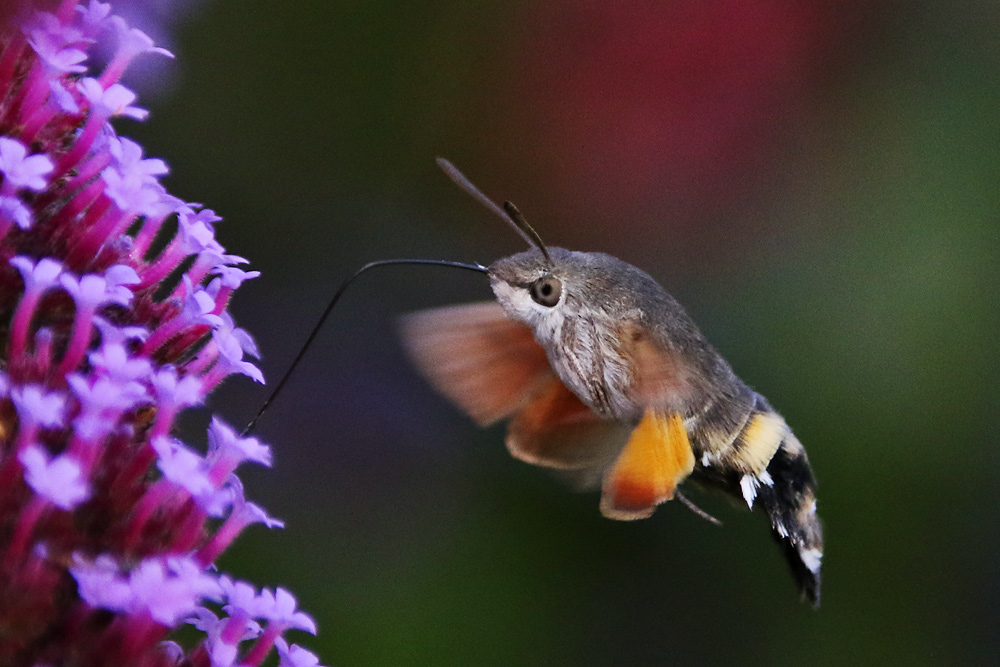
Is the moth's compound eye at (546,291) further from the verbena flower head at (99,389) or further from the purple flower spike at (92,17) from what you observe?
the purple flower spike at (92,17)

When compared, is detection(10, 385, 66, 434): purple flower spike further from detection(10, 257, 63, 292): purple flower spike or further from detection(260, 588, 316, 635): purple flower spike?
detection(260, 588, 316, 635): purple flower spike

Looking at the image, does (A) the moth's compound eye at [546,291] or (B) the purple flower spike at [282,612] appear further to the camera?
(A) the moth's compound eye at [546,291]

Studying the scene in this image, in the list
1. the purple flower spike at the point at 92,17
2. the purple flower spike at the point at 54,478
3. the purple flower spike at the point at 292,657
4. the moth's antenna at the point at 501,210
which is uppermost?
the moth's antenna at the point at 501,210

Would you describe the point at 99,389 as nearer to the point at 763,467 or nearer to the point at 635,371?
the point at 635,371

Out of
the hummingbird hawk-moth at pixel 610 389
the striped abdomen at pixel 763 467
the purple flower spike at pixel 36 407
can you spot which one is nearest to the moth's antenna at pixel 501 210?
the hummingbird hawk-moth at pixel 610 389

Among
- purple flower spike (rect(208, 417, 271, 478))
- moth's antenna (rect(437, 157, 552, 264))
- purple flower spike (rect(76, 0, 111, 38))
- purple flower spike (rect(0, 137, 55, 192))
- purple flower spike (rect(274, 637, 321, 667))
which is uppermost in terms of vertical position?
moth's antenna (rect(437, 157, 552, 264))

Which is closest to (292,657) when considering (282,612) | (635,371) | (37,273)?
(282,612)

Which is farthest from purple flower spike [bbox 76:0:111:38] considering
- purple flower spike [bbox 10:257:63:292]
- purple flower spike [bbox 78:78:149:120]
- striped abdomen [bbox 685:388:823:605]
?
striped abdomen [bbox 685:388:823:605]
